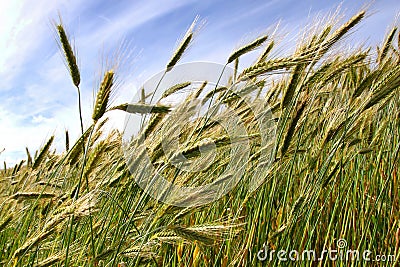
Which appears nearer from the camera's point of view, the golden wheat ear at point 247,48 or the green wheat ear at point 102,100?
the green wheat ear at point 102,100

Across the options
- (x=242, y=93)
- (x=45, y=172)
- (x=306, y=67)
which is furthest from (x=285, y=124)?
(x=45, y=172)

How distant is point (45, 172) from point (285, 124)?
1346 mm
